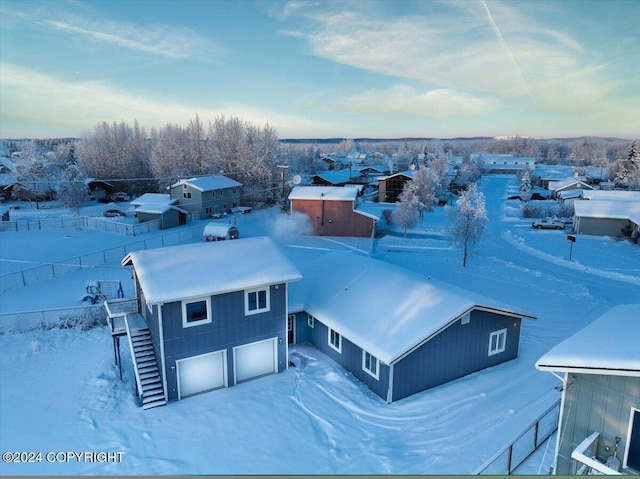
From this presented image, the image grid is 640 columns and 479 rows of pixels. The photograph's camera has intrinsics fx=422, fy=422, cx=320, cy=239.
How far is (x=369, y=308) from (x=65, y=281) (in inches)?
622

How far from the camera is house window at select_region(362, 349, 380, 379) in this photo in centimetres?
1137

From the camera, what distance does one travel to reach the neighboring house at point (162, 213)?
33194 mm

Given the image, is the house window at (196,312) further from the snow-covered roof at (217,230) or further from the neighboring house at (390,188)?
the neighboring house at (390,188)

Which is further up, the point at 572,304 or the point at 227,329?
the point at 227,329

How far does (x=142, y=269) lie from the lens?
37.9ft

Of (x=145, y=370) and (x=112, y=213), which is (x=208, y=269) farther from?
(x=112, y=213)

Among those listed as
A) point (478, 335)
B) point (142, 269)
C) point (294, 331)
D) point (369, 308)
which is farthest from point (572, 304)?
point (142, 269)

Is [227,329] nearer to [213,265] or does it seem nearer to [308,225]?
[213,265]

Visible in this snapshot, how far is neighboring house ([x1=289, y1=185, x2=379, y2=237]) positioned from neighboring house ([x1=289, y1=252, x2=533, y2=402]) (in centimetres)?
1546

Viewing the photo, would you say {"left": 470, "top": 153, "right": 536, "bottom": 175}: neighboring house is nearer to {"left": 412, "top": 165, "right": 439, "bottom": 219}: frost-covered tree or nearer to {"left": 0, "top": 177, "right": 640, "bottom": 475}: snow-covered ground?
{"left": 412, "top": 165, "right": 439, "bottom": 219}: frost-covered tree

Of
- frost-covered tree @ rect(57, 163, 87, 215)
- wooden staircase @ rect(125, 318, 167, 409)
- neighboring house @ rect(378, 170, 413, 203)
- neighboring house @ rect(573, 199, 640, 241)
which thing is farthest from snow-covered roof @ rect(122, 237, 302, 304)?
neighboring house @ rect(378, 170, 413, 203)

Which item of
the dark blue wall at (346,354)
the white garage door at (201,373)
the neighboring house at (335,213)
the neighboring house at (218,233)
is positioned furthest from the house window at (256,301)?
the neighboring house at (335,213)

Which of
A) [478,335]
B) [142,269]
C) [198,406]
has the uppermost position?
[142,269]

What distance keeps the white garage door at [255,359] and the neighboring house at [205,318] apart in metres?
0.03
